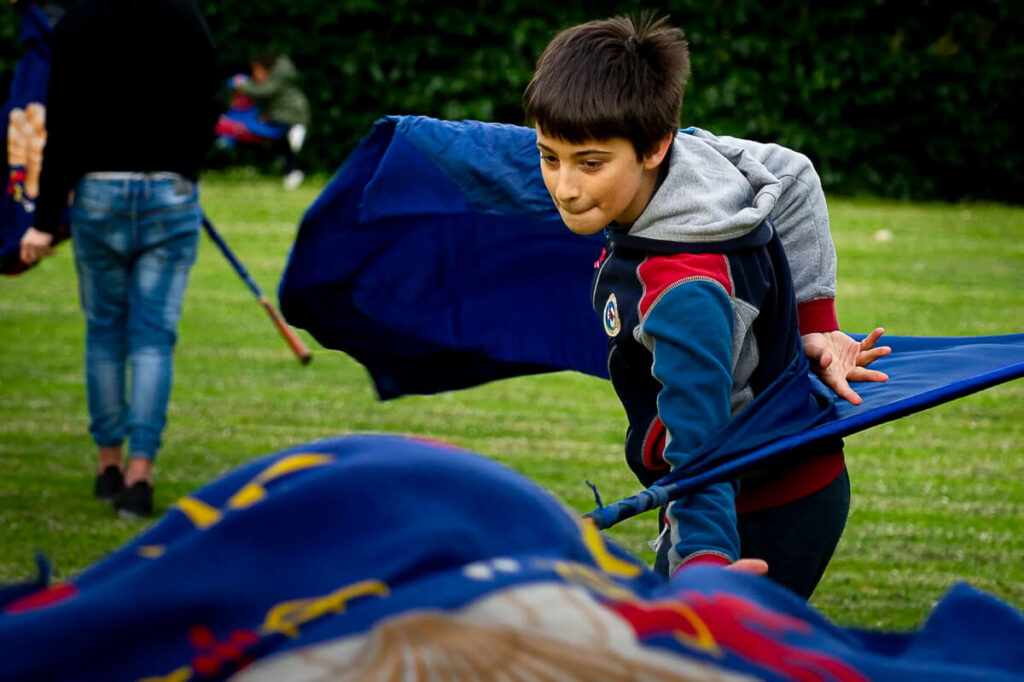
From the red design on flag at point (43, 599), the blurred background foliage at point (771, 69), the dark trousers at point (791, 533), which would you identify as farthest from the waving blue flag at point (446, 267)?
the blurred background foliage at point (771, 69)

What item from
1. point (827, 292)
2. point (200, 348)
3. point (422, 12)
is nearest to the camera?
point (827, 292)

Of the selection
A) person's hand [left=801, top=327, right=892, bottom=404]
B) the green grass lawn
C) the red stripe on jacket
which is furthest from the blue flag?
the green grass lawn

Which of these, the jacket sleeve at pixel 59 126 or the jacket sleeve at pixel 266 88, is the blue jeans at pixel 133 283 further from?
the jacket sleeve at pixel 266 88

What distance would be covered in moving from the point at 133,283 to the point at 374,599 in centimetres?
425

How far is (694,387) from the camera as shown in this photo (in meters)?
2.24

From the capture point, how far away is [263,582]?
1257 mm

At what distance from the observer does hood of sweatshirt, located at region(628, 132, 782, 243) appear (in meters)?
2.40

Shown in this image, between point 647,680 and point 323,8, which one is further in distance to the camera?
point 323,8

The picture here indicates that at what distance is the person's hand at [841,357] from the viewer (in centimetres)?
273

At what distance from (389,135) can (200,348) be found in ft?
18.0

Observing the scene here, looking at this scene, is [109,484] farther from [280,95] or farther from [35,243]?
[280,95]

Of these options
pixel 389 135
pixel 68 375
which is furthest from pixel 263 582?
pixel 68 375

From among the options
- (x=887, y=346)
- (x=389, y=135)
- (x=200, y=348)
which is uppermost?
(x=389, y=135)

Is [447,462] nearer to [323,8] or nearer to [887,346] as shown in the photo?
[887,346]
